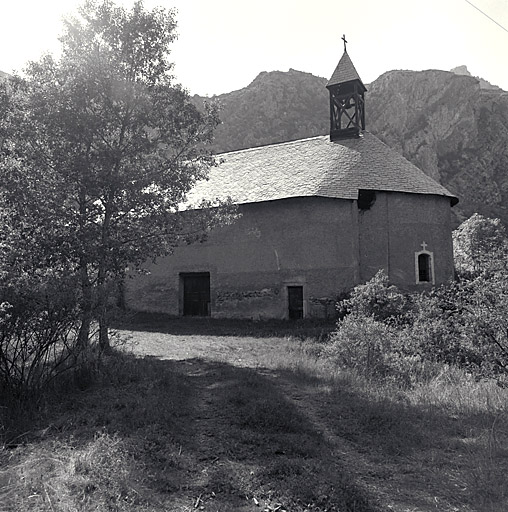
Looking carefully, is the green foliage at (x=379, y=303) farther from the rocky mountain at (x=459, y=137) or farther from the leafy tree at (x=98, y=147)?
the rocky mountain at (x=459, y=137)

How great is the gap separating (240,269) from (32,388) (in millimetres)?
13516

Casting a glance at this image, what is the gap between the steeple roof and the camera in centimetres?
2419

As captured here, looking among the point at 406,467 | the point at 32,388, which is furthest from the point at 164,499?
the point at 32,388

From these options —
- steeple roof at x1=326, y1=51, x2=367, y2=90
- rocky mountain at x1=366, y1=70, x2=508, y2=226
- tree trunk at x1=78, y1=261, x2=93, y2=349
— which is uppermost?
rocky mountain at x1=366, y1=70, x2=508, y2=226

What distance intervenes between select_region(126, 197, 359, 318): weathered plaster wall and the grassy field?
9265 mm

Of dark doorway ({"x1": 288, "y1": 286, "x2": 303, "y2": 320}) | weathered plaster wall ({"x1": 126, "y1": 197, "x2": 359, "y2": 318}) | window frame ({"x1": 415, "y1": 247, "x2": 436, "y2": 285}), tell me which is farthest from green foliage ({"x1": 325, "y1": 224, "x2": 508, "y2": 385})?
window frame ({"x1": 415, "y1": 247, "x2": 436, "y2": 285})

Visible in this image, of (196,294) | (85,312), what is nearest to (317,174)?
(196,294)

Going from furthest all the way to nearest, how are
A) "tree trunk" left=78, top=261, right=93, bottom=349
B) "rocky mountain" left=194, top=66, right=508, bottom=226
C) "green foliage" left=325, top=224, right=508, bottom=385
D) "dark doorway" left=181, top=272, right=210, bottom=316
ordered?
"rocky mountain" left=194, top=66, right=508, bottom=226 < "dark doorway" left=181, top=272, right=210, bottom=316 < "green foliage" left=325, top=224, right=508, bottom=385 < "tree trunk" left=78, top=261, right=93, bottom=349

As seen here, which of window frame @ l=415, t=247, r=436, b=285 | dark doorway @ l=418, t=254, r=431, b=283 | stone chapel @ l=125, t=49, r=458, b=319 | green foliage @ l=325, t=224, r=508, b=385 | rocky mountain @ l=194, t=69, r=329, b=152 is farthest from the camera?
rocky mountain @ l=194, t=69, r=329, b=152

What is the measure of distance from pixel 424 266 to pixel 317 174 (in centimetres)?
647

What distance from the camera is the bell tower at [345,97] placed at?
77.2ft

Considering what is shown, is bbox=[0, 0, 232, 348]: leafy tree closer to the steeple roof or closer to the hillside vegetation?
the hillside vegetation

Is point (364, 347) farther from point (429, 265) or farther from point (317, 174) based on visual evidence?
point (429, 265)

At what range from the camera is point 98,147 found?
11.1m
